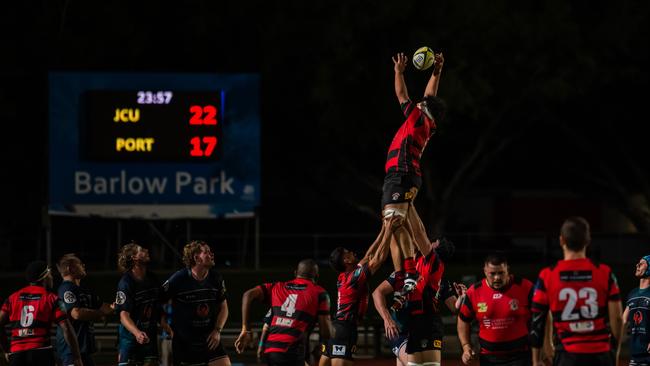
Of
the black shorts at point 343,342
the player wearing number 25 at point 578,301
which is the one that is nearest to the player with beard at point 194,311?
the black shorts at point 343,342

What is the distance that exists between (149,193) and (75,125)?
203 cm

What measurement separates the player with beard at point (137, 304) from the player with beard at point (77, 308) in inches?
14.2

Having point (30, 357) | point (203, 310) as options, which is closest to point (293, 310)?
point (203, 310)

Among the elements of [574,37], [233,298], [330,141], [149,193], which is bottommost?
[233,298]

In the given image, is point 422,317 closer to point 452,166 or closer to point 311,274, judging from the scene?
point 311,274

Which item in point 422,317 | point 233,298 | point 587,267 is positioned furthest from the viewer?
point 233,298

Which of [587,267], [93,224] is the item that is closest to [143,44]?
[93,224]

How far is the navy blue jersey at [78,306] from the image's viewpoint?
12.5 m

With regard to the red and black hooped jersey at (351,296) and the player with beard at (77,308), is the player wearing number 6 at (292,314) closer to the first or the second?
the red and black hooped jersey at (351,296)

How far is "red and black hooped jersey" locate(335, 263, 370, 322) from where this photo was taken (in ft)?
42.4

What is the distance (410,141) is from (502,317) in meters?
1.90

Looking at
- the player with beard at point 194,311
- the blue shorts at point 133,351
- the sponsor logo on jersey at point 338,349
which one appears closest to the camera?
the player with beard at point 194,311

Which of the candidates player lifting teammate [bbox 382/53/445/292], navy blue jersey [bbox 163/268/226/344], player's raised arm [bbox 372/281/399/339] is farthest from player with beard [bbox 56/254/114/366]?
player lifting teammate [bbox 382/53/445/292]

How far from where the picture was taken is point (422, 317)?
1238cm
